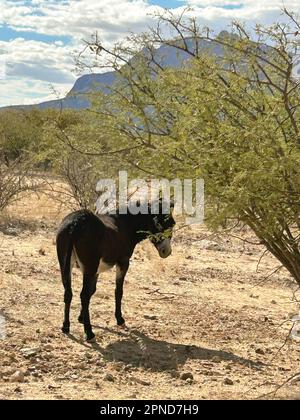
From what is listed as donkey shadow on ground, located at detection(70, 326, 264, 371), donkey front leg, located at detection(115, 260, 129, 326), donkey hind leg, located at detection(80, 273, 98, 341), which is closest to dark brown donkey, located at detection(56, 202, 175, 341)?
donkey hind leg, located at detection(80, 273, 98, 341)

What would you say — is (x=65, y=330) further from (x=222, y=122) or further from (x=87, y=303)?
(x=222, y=122)

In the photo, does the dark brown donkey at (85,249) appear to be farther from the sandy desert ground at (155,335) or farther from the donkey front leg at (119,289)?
the sandy desert ground at (155,335)

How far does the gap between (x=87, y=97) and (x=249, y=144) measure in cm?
260

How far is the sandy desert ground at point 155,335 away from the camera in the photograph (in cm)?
541

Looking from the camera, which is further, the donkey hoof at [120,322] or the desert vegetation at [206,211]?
the donkey hoof at [120,322]

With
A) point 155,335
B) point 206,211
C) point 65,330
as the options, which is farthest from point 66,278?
point 206,211

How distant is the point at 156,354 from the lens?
6480 mm

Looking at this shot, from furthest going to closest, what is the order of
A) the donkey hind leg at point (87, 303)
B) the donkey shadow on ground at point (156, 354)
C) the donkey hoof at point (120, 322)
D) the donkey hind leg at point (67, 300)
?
the donkey hoof at point (120, 322) < the donkey hind leg at point (67, 300) < the donkey hind leg at point (87, 303) < the donkey shadow on ground at point (156, 354)

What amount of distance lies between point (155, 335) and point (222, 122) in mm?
3195

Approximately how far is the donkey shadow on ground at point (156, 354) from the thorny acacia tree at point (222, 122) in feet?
4.49

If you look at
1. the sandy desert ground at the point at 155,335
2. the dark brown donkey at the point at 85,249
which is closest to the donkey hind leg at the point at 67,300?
the dark brown donkey at the point at 85,249

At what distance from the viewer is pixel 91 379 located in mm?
5512

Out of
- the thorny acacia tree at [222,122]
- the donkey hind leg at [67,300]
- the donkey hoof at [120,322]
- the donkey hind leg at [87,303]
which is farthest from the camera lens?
the donkey hoof at [120,322]

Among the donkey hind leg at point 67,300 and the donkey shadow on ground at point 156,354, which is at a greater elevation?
the donkey hind leg at point 67,300
